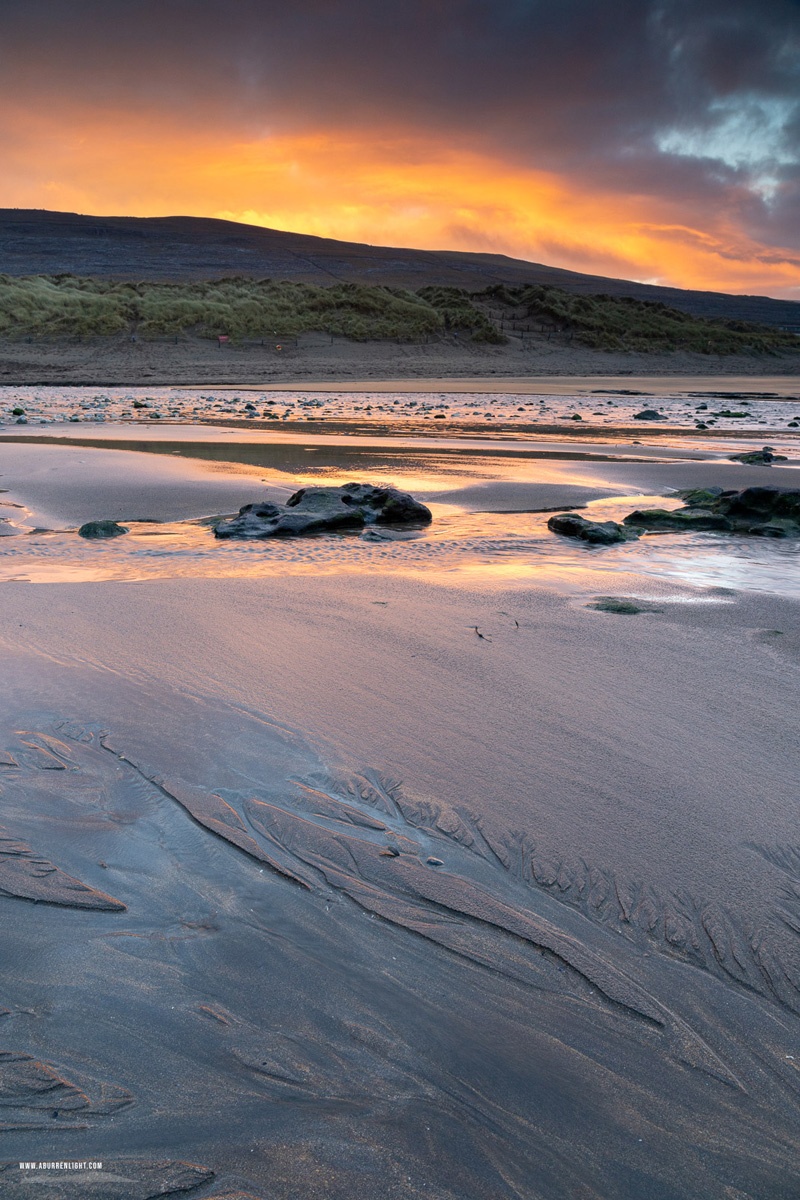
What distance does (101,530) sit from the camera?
464cm

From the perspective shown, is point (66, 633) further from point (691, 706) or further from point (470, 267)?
A: point (470, 267)

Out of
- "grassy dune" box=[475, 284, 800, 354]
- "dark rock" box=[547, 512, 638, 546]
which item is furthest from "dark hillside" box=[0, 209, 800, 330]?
"dark rock" box=[547, 512, 638, 546]

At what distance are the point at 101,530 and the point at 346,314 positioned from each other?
1477 inches

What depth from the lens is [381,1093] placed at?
3.86 feet

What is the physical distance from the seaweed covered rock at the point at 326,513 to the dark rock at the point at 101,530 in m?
0.60

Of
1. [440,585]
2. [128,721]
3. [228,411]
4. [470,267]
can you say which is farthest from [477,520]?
[470,267]

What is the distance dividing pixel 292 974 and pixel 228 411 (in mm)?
14962

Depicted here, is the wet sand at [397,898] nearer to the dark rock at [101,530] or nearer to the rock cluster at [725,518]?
the dark rock at [101,530]

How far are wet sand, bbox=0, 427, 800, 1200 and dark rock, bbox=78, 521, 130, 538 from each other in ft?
4.26

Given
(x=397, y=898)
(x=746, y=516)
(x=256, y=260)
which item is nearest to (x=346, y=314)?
(x=746, y=516)

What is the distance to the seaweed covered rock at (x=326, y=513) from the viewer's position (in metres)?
4.70

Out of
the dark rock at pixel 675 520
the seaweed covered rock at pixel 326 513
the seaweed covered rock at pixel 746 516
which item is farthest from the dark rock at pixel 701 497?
the seaweed covered rock at pixel 326 513

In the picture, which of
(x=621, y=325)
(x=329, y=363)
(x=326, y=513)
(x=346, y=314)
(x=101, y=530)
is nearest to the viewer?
(x=101, y=530)

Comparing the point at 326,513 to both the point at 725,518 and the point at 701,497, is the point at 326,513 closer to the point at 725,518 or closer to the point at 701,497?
the point at 725,518
